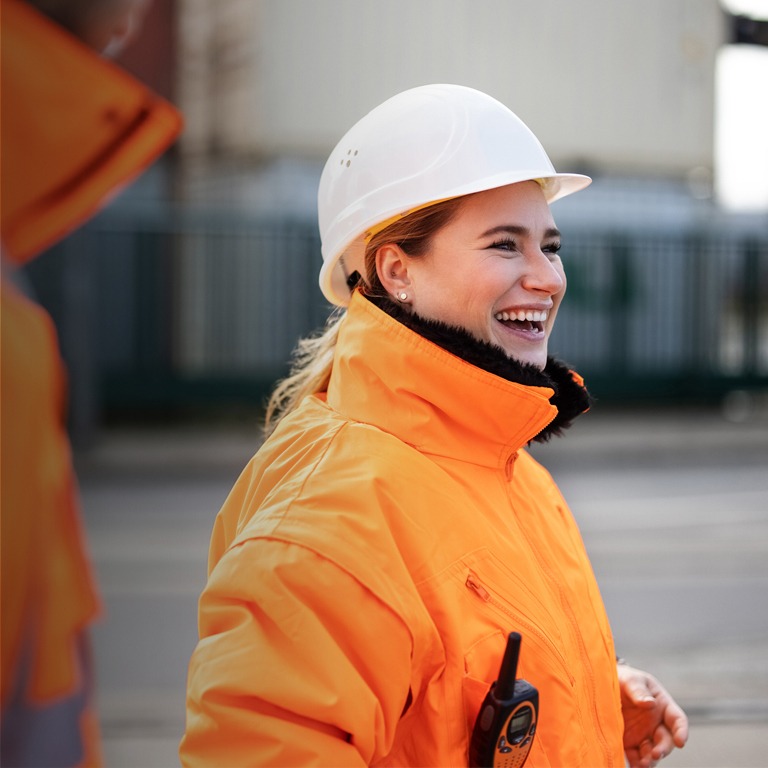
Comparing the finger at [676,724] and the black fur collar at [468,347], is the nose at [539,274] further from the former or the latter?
the finger at [676,724]

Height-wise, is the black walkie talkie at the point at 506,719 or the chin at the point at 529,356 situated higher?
the chin at the point at 529,356

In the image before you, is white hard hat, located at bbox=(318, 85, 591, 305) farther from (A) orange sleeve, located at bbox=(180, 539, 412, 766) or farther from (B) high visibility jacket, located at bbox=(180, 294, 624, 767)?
(A) orange sleeve, located at bbox=(180, 539, 412, 766)

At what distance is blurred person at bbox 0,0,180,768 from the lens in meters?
0.40

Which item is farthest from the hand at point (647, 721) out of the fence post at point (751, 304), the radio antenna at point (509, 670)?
the fence post at point (751, 304)

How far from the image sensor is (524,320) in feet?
4.32

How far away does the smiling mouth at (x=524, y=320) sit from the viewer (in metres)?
1.29

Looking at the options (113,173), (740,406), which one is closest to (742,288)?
(740,406)

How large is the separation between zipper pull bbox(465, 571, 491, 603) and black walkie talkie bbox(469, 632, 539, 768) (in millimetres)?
65

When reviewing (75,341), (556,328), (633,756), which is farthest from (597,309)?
(75,341)

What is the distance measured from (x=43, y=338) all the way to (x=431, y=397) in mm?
775

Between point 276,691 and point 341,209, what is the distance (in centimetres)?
84

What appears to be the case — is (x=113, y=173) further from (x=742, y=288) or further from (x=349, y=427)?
(x=742, y=288)

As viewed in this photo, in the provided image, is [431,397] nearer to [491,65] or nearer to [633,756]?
[633,756]

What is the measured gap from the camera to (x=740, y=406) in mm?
11805
